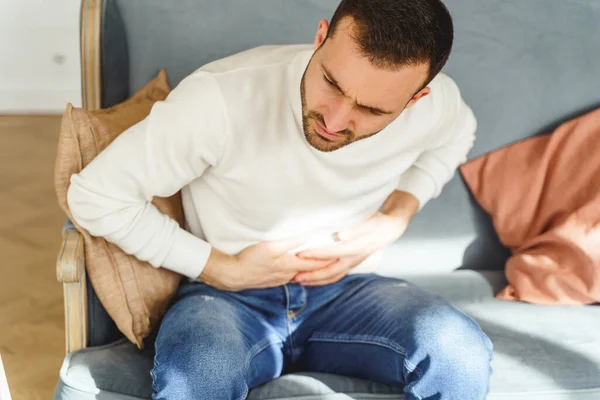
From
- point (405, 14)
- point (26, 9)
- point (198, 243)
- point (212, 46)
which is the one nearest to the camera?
point (405, 14)

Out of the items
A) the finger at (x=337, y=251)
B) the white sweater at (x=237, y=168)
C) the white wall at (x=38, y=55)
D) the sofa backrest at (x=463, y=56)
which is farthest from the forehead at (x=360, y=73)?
the white wall at (x=38, y=55)

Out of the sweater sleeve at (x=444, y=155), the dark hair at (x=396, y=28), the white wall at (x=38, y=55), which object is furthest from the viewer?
the white wall at (x=38, y=55)

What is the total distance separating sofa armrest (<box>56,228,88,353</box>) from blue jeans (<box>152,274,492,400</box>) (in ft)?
0.57

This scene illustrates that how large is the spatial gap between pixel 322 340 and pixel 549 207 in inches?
26.8

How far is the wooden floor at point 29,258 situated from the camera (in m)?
1.94

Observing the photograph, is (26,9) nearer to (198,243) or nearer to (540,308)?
(198,243)

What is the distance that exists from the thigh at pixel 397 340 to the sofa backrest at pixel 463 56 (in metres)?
0.36

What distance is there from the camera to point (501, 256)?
6.30 ft

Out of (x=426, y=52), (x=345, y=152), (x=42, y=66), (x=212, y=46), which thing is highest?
(x=426, y=52)

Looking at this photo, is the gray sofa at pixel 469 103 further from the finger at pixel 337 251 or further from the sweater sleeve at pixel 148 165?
the finger at pixel 337 251

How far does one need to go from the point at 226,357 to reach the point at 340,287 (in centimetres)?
38

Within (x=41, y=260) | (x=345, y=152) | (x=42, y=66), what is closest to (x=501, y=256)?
(x=345, y=152)

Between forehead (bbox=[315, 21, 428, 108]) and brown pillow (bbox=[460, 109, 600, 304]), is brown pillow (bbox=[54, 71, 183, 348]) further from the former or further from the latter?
brown pillow (bbox=[460, 109, 600, 304])

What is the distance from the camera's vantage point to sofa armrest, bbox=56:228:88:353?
133 centimetres
